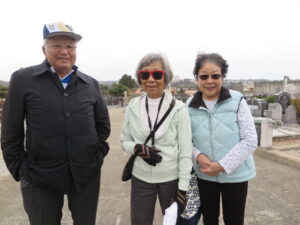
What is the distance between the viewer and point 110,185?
4496 millimetres

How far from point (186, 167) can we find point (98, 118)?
2.95 feet

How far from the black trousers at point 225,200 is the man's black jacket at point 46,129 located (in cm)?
106

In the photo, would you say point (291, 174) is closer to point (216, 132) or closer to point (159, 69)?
point (216, 132)

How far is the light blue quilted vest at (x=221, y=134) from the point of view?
6.81ft

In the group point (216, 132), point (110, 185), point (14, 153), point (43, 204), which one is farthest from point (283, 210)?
point (14, 153)

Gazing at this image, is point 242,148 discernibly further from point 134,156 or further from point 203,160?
point 134,156

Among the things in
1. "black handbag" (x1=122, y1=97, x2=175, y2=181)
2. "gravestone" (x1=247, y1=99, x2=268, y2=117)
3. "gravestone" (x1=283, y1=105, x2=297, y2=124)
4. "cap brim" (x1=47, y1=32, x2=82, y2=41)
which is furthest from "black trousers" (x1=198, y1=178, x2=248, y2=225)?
"gravestone" (x1=247, y1=99, x2=268, y2=117)

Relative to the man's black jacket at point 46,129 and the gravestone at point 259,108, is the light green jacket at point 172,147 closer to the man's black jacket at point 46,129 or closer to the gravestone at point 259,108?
the man's black jacket at point 46,129

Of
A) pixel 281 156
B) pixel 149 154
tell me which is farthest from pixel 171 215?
pixel 281 156

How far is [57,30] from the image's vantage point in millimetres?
1883

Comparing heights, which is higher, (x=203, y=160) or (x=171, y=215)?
(x=203, y=160)

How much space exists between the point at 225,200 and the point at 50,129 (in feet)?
5.16

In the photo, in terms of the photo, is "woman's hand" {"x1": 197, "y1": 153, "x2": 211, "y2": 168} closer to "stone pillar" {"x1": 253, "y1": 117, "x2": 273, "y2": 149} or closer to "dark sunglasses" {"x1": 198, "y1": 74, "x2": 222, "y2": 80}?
"dark sunglasses" {"x1": 198, "y1": 74, "x2": 222, "y2": 80}

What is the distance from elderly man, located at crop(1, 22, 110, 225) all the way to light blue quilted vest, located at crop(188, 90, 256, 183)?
3.05 ft
